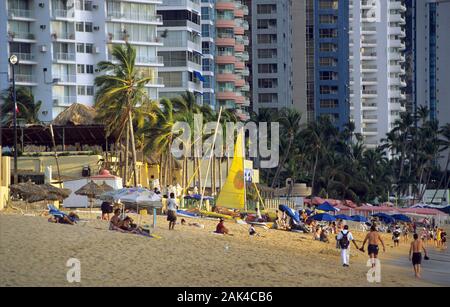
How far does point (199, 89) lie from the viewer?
122 m

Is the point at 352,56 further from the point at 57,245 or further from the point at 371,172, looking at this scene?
the point at 57,245

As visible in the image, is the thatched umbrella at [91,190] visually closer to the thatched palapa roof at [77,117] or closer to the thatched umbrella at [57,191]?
the thatched umbrella at [57,191]

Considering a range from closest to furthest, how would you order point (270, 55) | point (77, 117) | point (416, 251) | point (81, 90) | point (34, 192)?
point (416, 251) < point (34, 192) < point (77, 117) < point (81, 90) < point (270, 55)

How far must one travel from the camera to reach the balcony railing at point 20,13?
105m

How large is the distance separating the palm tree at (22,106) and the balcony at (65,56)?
6.12m

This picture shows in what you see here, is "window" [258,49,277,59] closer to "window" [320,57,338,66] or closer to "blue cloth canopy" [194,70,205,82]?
"window" [320,57,338,66]

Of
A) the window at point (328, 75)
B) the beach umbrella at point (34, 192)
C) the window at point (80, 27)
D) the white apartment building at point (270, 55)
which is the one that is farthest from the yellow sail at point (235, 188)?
the window at point (328, 75)

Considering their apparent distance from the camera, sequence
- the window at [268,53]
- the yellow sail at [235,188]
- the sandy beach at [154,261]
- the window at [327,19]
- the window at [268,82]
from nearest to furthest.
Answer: the sandy beach at [154,261]
the yellow sail at [235,188]
the window at [268,82]
the window at [268,53]
the window at [327,19]

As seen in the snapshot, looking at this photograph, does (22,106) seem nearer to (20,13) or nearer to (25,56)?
(25,56)

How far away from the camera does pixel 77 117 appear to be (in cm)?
8231

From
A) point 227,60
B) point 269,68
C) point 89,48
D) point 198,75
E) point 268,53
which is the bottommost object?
point 198,75

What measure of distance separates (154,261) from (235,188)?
3325cm

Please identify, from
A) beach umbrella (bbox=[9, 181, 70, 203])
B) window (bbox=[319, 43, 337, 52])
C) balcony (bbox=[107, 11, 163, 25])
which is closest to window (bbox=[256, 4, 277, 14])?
window (bbox=[319, 43, 337, 52])

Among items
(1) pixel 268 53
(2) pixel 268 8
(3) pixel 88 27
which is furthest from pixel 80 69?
(2) pixel 268 8
